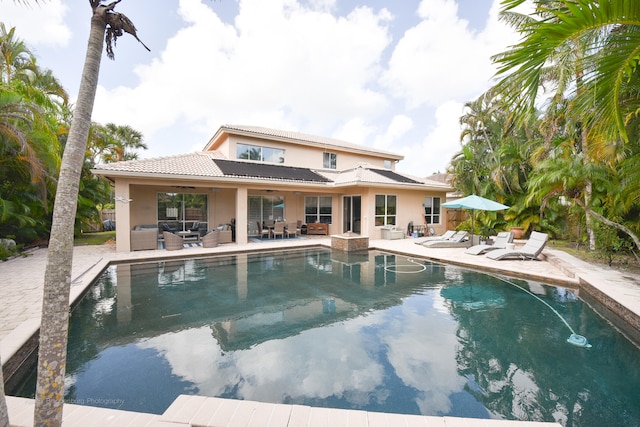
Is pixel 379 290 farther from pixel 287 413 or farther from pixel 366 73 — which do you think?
pixel 366 73

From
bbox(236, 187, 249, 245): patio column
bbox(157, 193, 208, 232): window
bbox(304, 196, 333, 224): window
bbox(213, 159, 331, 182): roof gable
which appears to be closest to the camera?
bbox(236, 187, 249, 245): patio column

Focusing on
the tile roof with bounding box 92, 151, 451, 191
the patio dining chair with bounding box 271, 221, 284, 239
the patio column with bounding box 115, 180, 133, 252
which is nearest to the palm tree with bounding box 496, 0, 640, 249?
the tile roof with bounding box 92, 151, 451, 191

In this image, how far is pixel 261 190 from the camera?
58.9 ft

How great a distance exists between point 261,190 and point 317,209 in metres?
4.37

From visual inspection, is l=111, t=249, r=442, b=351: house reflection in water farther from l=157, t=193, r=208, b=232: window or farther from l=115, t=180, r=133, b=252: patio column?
l=157, t=193, r=208, b=232: window

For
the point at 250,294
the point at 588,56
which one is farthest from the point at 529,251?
the point at 250,294

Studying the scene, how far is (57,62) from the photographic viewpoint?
4023 mm

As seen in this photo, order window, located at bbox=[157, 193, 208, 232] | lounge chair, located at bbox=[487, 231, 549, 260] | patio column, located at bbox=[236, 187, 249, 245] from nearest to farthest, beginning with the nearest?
lounge chair, located at bbox=[487, 231, 549, 260]
patio column, located at bbox=[236, 187, 249, 245]
window, located at bbox=[157, 193, 208, 232]

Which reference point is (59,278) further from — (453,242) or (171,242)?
(453,242)

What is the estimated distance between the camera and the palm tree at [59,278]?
6.72 ft

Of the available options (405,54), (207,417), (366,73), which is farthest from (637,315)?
(366,73)

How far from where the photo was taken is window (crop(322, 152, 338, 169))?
21.9 m

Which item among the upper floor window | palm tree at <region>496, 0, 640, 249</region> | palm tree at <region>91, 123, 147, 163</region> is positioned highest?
palm tree at <region>91, 123, 147, 163</region>

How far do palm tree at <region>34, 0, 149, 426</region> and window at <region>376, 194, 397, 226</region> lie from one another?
53.4 feet
